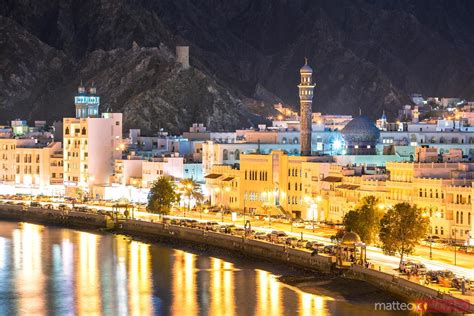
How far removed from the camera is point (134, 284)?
282 feet

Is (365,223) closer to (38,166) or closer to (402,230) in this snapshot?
(402,230)

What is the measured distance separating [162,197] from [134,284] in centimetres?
2641

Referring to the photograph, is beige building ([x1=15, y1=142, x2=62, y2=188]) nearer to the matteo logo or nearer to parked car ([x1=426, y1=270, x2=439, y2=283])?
the matteo logo

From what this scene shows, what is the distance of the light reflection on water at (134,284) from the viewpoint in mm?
76750

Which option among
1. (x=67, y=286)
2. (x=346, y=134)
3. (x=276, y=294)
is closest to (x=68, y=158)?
(x=346, y=134)

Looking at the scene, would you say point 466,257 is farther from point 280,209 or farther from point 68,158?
point 68,158

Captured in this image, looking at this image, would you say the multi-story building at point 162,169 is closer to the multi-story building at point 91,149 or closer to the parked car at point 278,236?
the multi-story building at point 91,149

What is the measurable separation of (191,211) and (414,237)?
40300mm

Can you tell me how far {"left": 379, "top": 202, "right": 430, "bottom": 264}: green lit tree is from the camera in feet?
263

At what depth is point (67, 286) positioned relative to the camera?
282ft

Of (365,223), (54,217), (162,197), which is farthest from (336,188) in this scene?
(54,217)

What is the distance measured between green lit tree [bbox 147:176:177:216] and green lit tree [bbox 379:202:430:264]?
31704 millimetres

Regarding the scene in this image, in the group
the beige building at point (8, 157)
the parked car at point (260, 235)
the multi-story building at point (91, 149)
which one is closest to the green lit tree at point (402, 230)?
the parked car at point (260, 235)

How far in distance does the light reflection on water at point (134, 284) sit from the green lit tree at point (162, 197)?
5.01 m
